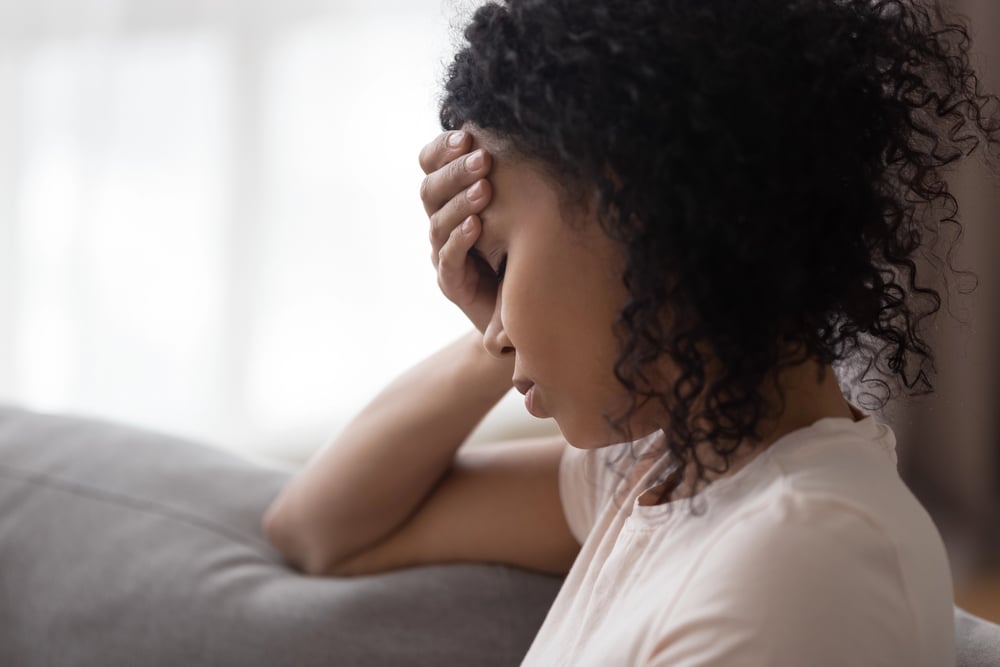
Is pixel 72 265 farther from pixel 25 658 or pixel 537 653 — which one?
pixel 537 653

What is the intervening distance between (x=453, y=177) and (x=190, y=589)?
648mm

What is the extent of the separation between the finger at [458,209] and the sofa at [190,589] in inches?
18.5

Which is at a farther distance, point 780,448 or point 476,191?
point 476,191

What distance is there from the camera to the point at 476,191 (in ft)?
2.97

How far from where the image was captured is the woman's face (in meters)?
0.83

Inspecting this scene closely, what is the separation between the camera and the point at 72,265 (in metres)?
2.47

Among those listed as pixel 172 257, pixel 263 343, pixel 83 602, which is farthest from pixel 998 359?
pixel 83 602

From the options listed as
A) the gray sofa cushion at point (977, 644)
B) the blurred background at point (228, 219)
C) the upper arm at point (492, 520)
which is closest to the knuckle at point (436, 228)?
the upper arm at point (492, 520)

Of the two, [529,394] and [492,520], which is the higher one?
[529,394]

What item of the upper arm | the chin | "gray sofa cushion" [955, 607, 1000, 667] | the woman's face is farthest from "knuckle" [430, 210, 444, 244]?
"gray sofa cushion" [955, 607, 1000, 667]

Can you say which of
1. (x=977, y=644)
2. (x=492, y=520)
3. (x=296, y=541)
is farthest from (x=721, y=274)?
(x=296, y=541)

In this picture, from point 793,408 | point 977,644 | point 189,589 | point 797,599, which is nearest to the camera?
point 797,599

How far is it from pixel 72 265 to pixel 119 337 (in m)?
0.19

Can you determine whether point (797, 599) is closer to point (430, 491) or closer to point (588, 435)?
point (588, 435)
